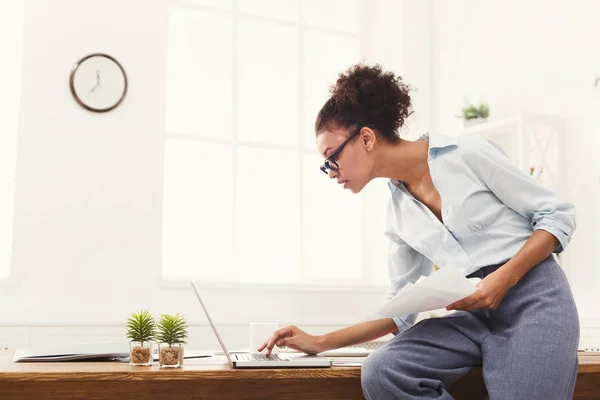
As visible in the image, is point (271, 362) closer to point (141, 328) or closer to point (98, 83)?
point (141, 328)

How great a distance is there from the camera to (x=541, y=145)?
11.2ft

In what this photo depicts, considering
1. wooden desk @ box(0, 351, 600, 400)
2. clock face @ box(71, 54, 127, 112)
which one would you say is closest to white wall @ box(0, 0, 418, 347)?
clock face @ box(71, 54, 127, 112)

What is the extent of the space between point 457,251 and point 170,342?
71cm

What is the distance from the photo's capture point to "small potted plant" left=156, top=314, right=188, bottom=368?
1.52 m

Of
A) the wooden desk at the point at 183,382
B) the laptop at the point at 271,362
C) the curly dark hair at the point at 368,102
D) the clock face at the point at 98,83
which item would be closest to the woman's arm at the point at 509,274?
the wooden desk at the point at 183,382

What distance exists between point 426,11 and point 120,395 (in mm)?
3480

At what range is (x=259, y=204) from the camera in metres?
4.07

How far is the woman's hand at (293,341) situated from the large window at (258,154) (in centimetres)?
→ 209

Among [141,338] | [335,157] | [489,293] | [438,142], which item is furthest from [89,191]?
[489,293]

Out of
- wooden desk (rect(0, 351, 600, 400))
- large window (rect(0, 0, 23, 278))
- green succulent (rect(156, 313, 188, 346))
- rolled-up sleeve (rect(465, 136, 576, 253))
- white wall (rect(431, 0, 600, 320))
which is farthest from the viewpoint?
large window (rect(0, 0, 23, 278))

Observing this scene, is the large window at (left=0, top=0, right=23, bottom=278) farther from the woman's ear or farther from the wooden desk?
the woman's ear

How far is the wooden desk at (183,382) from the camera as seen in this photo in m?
1.37

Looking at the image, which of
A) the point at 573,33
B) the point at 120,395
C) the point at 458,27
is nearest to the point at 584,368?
the point at 120,395

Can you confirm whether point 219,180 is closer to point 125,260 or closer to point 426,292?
point 125,260
